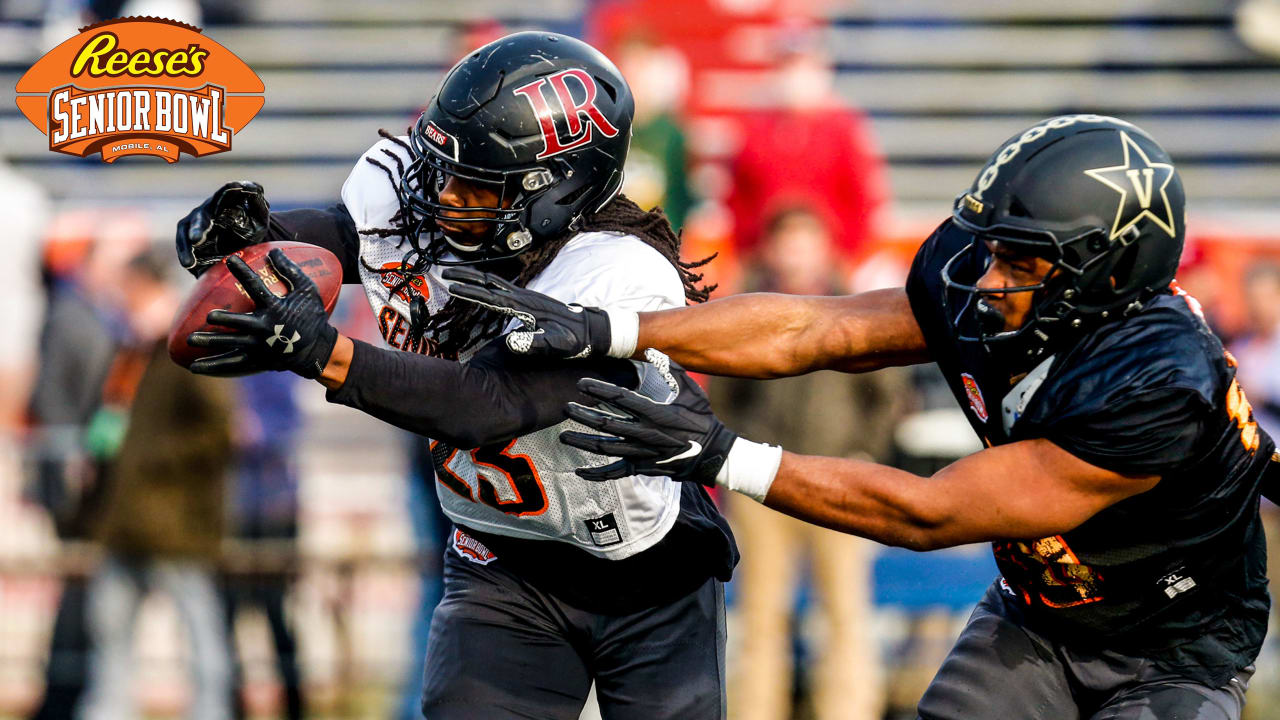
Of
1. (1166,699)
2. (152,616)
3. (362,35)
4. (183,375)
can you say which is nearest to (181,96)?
(183,375)

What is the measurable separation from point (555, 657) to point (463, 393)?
723 mm

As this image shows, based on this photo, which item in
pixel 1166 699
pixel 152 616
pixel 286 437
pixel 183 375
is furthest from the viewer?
pixel 152 616

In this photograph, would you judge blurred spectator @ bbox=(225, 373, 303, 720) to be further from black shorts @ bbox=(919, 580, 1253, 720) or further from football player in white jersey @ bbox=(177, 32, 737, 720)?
black shorts @ bbox=(919, 580, 1253, 720)

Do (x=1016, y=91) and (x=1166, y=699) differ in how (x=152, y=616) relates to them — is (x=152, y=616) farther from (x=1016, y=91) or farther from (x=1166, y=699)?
(x=1016, y=91)

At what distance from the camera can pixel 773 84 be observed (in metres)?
9.05

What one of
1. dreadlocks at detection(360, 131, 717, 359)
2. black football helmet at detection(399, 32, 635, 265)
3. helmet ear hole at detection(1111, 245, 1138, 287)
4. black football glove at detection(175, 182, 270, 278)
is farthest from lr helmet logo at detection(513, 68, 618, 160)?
helmet ear hole at detection(1111, 245, 1138, 287)

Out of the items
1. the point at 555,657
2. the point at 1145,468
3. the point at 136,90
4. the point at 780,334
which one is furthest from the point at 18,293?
the point at 1145,468

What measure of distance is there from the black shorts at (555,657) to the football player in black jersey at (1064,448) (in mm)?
494

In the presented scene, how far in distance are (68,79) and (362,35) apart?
6.01 m

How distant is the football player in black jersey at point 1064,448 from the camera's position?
2.90m

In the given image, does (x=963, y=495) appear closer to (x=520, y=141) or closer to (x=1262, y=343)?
(x=520, y=141)

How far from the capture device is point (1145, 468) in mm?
2896

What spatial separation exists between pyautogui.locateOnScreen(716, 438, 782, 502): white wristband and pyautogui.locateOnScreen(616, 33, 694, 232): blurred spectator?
416cm

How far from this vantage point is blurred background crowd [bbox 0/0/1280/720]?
5.98 meters
